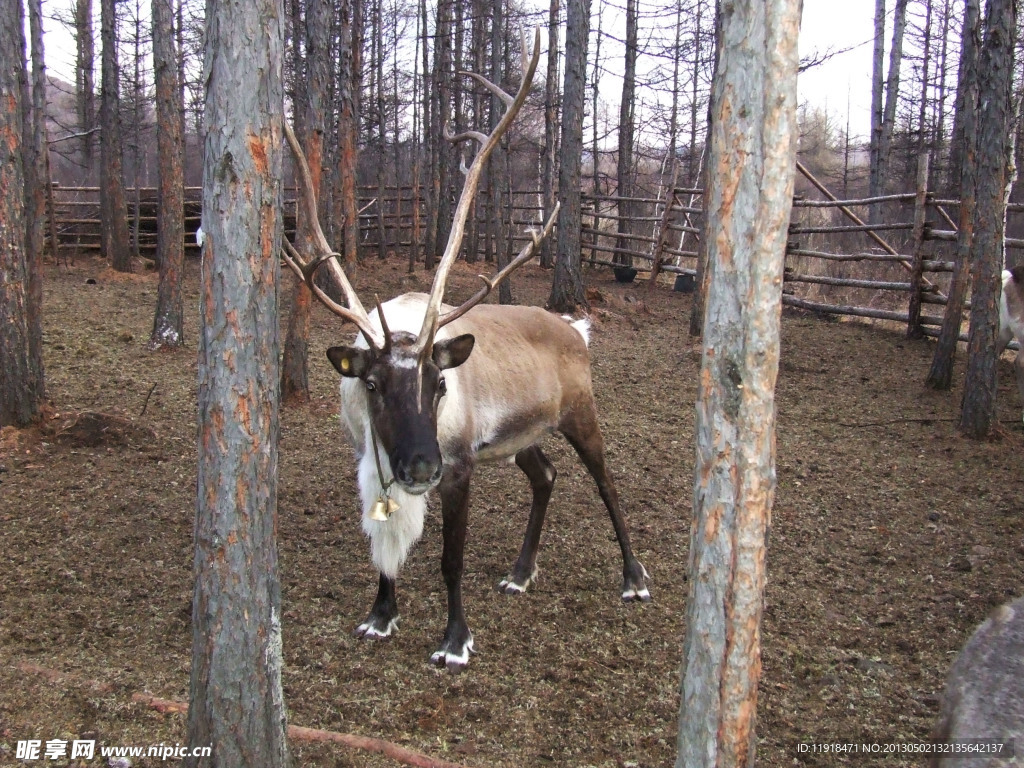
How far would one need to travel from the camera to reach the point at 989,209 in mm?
6309

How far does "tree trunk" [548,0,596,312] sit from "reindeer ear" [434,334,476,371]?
7.72 m

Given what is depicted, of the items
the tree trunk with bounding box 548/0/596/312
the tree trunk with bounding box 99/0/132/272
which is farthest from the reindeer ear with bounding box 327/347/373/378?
the tree trunk with bounding box 99/0/132/272

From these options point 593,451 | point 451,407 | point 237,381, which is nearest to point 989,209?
point 593,451

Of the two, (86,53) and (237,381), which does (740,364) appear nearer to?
(237,381)

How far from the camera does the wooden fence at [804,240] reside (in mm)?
10336

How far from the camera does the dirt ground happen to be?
310cm

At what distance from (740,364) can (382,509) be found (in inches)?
76.4

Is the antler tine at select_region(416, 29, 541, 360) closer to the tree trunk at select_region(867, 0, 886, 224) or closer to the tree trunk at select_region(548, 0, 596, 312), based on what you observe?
the tree trunk at select_region(548, 0, 596, 312)

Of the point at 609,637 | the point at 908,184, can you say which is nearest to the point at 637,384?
the point at 609,637

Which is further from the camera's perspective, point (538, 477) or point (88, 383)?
point (88, 383)

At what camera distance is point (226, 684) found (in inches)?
90.7

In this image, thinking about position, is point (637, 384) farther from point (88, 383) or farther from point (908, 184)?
point (908, 184)

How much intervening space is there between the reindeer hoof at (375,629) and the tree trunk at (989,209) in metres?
4.90

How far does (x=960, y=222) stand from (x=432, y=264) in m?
10.5
